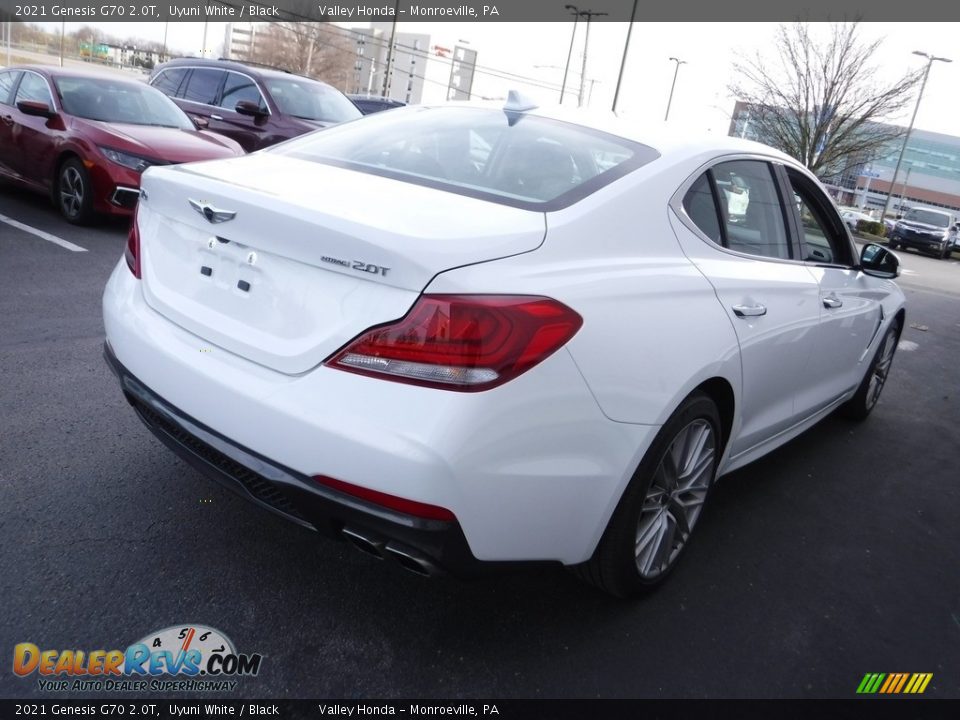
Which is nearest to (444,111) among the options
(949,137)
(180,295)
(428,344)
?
(180,295)

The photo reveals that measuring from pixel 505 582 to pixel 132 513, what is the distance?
1.35 meters

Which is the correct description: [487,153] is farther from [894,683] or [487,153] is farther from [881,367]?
[881,367]

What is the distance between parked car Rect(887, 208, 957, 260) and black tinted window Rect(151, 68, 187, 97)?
2523 cm

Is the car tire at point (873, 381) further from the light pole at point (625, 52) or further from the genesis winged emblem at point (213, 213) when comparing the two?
the light pole at point (625, 52)

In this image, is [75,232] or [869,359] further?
[75,232]

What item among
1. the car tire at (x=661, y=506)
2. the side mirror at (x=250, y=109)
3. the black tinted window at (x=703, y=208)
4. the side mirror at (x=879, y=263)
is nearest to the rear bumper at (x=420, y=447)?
the car tire at (x=661, y=506)

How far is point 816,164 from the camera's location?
27234mm

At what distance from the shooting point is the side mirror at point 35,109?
7.80 metres

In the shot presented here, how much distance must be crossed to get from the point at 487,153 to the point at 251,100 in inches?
370

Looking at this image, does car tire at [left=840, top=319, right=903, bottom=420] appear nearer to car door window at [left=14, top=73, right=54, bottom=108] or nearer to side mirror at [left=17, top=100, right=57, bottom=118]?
side mirror at [left=17, top=100, right=57, bottom=118]

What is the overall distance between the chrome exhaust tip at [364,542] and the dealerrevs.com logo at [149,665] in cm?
50

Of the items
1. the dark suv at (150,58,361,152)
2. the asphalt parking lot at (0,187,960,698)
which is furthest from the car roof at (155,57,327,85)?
the asphalt parking lot at (0,187,960,698)

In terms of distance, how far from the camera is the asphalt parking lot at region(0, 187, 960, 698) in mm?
2350
